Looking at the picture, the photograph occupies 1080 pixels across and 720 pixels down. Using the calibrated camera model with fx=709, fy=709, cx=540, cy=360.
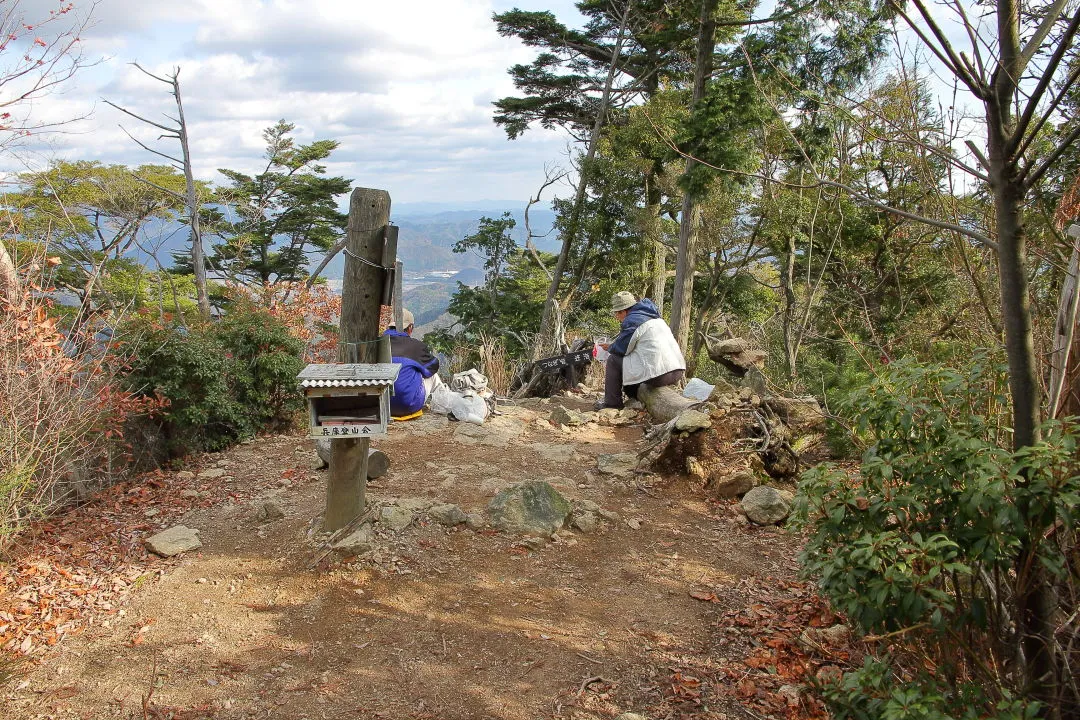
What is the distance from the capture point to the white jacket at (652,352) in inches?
278

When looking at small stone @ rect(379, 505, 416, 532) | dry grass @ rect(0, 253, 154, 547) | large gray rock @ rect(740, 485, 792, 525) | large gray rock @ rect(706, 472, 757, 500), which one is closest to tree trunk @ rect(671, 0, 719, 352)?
large gray rock @ rect(706, 472, 757, 500)

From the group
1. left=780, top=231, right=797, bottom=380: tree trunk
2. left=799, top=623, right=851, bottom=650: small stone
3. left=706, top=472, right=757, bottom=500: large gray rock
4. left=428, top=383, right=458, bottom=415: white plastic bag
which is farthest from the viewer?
left=780, top=231, right=797, bottom=380: tree trunk

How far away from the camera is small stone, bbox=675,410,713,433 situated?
530 cm

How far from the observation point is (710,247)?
14500 millimetres

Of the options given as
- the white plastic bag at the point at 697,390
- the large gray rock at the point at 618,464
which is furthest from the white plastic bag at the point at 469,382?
the large gray rock at the point at 618,464

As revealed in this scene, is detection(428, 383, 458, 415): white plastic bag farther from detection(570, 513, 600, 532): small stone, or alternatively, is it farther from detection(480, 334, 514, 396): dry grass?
detection(570, 513, 600, 532): small stone

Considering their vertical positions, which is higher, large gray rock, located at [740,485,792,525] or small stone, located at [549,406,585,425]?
small stone, located at [549,406,585,425]

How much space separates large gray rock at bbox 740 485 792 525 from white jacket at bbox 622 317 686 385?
92.4 inches

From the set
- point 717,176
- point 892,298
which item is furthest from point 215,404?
point 892,298

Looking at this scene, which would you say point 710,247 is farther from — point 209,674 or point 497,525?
point 209,674

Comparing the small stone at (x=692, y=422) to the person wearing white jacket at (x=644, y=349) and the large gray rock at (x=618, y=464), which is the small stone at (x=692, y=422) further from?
the person wearing white jacket at (x=644, y=349)

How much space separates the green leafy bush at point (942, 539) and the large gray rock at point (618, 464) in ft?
10.1

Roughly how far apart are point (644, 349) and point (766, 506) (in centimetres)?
262

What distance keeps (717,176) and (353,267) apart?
29.1 ft
